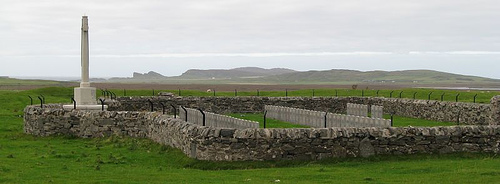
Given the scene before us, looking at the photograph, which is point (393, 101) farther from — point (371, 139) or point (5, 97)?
point (5, 97)

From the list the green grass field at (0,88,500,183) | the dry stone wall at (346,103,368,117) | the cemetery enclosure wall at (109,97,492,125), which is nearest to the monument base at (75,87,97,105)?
the cemetery enclosure wall at (109,97,492,125)

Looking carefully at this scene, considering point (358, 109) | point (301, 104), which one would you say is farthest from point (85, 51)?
point (301, 104)

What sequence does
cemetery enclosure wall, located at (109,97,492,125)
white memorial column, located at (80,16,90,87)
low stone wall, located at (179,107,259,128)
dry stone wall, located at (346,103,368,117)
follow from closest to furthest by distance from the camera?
1. low stone wall, located at (179,107,259,128)
2. white memorial column, located at (80,16,90,87)
3. cemetery enclosure wall, located at (109,97,492,125)
4. dry stone wall, located at (346,103,368,117)

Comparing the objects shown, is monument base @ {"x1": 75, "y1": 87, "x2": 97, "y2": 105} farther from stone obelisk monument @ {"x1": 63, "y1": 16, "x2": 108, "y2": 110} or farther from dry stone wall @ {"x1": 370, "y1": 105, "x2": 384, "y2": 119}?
dry stone wall @ {"x1": 370, "y1": 105, "x2": 384, "y2": 119}

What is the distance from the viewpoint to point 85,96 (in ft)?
95.2

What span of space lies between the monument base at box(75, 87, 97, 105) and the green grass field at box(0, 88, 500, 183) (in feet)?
21.9

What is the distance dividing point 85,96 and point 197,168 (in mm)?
13325

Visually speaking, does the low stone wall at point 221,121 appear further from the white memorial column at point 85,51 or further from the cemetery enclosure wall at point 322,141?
the white memorial column at point 85,51

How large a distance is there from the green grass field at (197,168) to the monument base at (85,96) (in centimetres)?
667

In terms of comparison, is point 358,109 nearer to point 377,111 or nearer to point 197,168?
point 377,111

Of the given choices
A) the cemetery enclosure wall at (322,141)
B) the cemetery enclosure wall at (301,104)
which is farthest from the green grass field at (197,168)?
the cemetery enclosure wall at (301,104)

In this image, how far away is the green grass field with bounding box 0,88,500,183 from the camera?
48.2 feet

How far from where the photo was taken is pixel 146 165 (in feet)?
59.4

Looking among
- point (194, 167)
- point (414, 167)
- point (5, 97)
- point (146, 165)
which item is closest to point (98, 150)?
point (146, 165)
